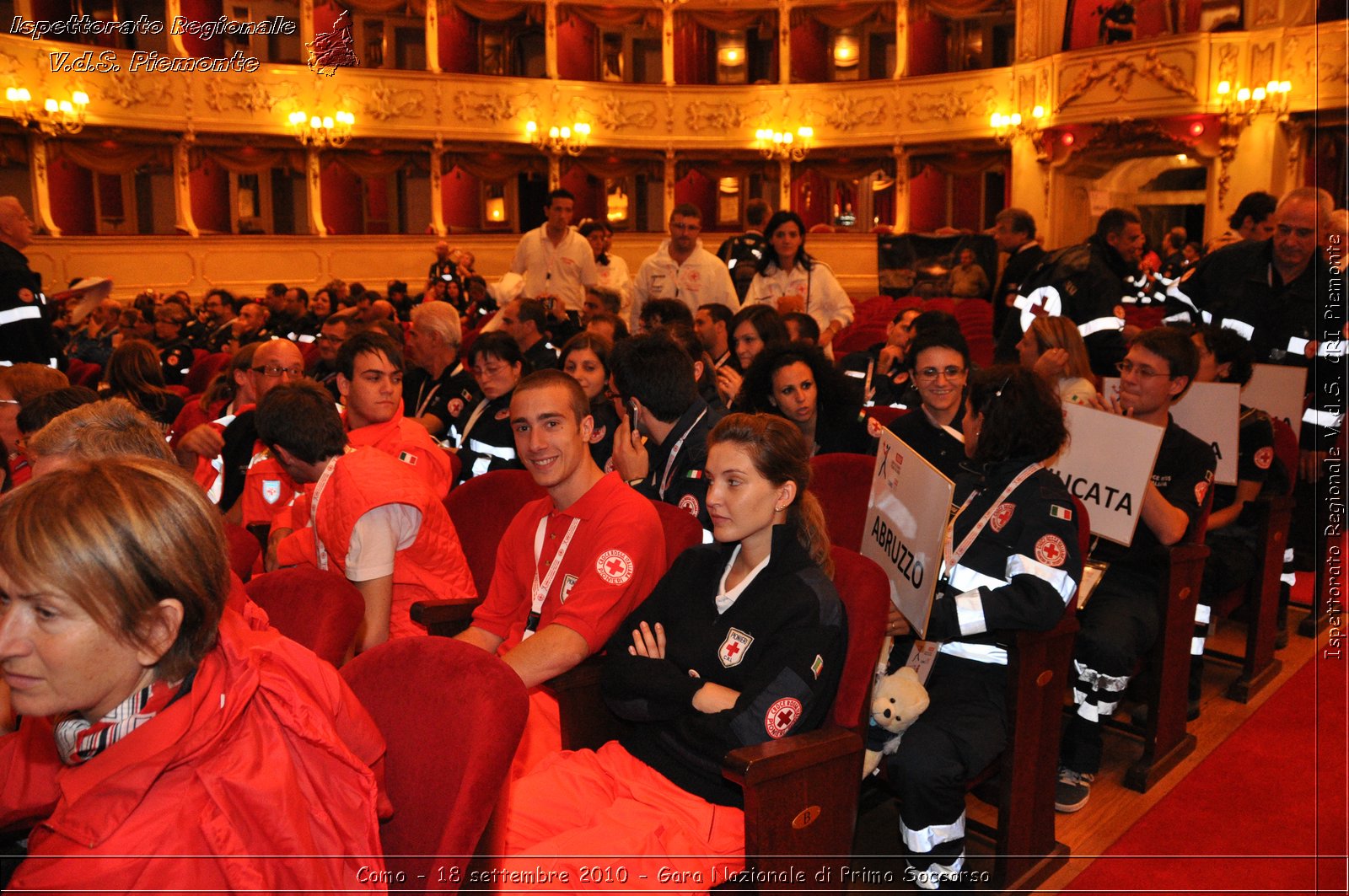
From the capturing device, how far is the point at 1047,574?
2.69 meters

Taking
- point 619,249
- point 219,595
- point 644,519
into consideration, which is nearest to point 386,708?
point 219,595

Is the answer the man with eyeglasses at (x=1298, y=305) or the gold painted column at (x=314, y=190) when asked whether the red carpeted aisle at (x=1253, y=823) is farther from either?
the gold painted column at (x=314, y=190)

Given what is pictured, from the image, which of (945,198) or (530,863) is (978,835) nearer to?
(530,863)

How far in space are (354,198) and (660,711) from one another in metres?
16.9

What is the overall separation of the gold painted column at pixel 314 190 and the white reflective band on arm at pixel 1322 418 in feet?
46.7

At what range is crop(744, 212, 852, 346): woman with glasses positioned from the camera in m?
6.30

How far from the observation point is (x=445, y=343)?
17.6ft

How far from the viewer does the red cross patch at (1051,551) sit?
271 centimetres

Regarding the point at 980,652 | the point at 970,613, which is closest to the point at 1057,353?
the point at 980,652

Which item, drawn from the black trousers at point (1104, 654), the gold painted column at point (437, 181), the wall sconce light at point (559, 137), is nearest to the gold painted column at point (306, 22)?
the gold painted column at point (437, 181)

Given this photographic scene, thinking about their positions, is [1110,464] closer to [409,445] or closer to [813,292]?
[409,445]

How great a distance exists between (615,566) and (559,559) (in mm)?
206

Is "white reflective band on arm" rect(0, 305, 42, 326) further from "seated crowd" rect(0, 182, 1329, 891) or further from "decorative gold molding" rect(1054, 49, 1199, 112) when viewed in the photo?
"decorative gold molding" rect(1054, 49, 1199, 112)

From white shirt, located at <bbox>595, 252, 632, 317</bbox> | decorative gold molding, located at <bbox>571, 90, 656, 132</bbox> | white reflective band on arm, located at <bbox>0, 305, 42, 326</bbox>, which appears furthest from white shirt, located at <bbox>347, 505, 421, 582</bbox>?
decorative gold molding, located at <bbox>571, 90, 656, 132</bbox>
